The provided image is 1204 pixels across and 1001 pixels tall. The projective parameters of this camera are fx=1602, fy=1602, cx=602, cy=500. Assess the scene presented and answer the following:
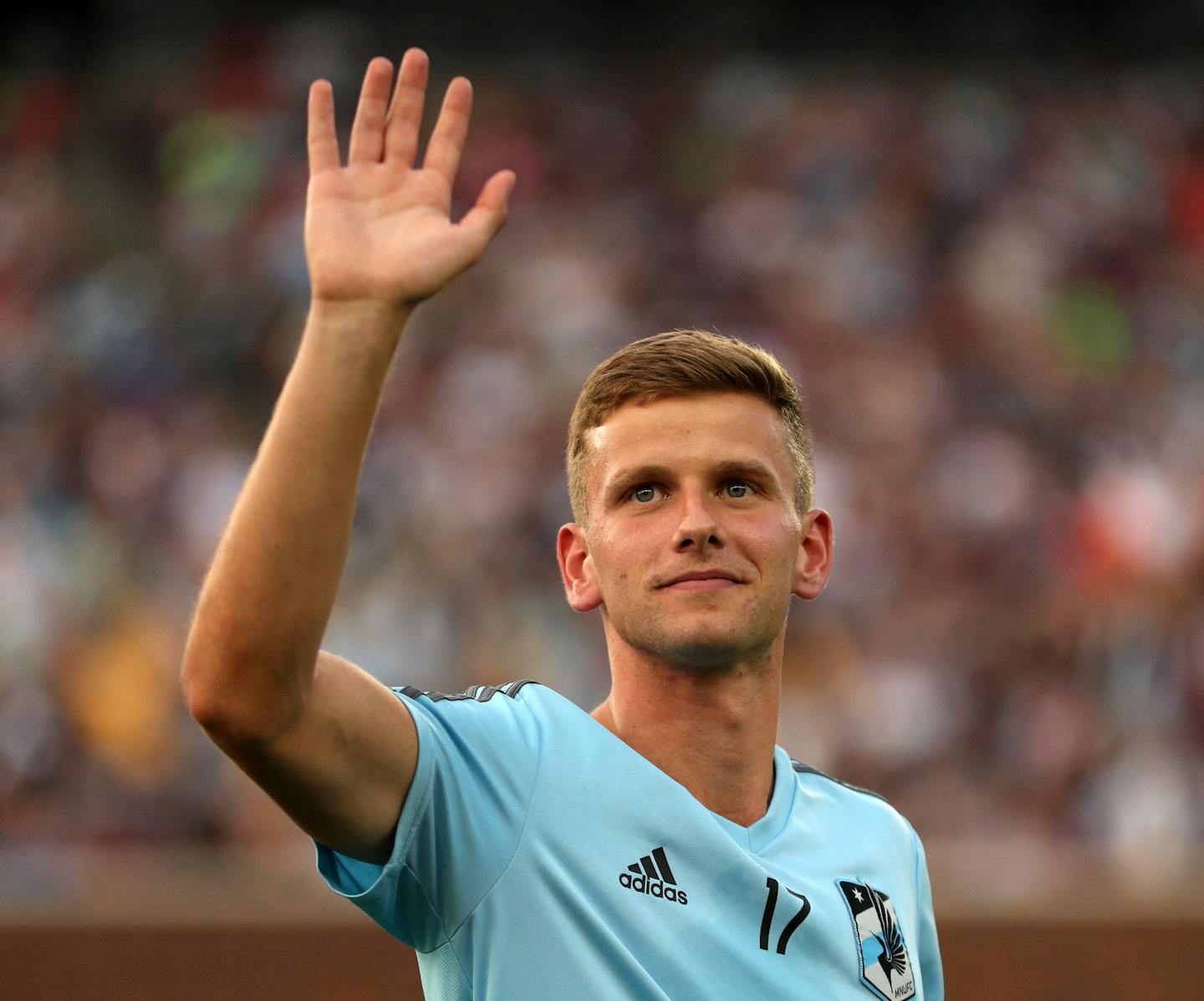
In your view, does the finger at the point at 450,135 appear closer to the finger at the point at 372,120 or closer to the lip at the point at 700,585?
the finger at the point at 372,120

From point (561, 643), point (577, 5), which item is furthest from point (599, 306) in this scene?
point (577, 5)

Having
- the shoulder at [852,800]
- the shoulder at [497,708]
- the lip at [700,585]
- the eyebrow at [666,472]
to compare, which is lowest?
the shoulder at [497,708]

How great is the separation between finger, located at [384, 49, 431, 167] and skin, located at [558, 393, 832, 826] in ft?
2.29

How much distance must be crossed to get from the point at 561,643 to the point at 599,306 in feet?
11.7

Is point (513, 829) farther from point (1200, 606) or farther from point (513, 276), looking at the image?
point (513, 276)

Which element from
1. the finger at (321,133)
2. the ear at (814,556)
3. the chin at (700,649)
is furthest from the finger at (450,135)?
the ear at (814,556)

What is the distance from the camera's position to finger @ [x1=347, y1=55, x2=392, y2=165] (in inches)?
87.8

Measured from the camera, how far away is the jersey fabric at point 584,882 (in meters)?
2.32

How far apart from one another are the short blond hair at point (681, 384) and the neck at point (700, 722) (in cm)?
29

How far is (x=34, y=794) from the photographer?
366 inches

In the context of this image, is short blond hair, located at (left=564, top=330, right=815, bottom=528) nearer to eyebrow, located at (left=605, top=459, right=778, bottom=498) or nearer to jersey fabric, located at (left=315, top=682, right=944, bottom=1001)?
eyebrow, located at (left=605, top=459, right=778, bottom=498)

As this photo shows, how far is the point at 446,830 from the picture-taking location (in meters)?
2.31

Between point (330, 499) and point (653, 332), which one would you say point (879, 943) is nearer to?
point (330, 499)

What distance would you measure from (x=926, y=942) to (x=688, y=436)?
1.11 metres
